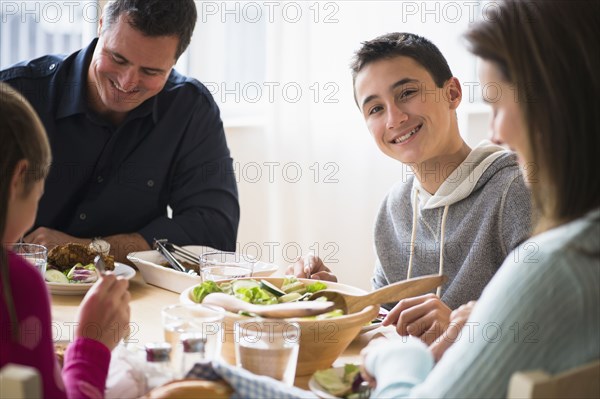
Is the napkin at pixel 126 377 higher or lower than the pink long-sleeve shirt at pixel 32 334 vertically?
lower

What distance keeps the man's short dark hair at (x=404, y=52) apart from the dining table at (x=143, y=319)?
30.3 inches

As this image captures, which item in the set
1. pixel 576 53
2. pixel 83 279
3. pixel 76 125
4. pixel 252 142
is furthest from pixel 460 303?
pixel 252 142

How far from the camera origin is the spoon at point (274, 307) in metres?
1.31

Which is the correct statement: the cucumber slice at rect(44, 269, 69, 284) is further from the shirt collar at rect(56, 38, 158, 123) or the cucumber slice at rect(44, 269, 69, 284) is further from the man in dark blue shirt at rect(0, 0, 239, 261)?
the shirt collar at rect(56, 38, 158, 123)

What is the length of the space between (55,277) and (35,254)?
94 millimetres

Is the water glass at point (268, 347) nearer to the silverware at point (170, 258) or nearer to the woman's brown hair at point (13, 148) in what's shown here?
the woman's brown hair at point (13, 148)

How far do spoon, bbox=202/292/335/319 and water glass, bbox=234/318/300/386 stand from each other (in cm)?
10

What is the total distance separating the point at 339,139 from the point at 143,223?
1680 millimetres

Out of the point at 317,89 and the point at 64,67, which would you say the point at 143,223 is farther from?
the point at 317,89

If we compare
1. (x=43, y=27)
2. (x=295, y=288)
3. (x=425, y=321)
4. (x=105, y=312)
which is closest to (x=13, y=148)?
(x=105, y=312)

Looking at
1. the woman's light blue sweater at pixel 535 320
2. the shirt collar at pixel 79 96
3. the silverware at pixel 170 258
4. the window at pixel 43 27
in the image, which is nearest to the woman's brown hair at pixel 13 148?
the woman's light blue sweater at pixel 535 320

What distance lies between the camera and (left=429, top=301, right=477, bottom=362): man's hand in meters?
1.36

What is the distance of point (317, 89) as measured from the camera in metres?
3.82

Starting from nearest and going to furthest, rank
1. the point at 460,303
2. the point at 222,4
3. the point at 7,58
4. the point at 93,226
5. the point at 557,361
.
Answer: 1. the point at 557,361
2. the point at 460,303
3. the point at 93,226
4. the point at 7,58
5. the point at 222,4
